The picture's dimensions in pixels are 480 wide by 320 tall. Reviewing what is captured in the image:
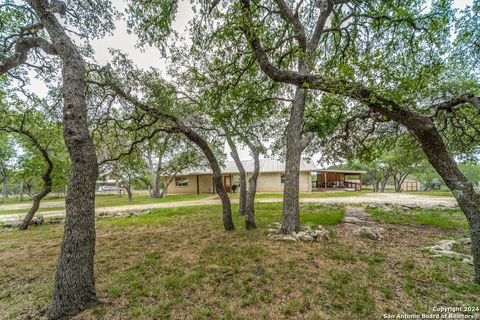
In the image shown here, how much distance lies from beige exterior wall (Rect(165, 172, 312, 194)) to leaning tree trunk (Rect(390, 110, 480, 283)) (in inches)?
740

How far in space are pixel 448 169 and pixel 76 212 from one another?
219 inches

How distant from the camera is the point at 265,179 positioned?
22891 mm

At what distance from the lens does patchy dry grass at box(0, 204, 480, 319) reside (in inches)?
104

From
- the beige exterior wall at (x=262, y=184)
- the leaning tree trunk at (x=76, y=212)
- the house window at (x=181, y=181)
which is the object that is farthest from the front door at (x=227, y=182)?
the leaning tree trunk at (x=76, y=212)

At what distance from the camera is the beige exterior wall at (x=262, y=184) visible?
21.9m

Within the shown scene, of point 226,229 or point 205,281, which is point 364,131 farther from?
point 205,281

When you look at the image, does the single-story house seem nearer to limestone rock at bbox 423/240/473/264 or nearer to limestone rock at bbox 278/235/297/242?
limestone rock at bbox 423/240/473/264

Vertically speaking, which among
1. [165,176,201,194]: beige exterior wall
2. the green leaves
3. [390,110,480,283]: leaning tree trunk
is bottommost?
[165,176,201,194]: beige exterior wall

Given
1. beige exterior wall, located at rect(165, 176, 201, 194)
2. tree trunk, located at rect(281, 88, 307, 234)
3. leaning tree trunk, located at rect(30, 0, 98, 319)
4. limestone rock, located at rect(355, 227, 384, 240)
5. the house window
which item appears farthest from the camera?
the house window

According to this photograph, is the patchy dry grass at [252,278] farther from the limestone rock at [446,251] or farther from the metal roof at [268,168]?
the metal roof at [268,168]

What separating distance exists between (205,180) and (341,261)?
22.4 metres

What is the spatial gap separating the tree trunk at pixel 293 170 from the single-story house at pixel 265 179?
15.9m

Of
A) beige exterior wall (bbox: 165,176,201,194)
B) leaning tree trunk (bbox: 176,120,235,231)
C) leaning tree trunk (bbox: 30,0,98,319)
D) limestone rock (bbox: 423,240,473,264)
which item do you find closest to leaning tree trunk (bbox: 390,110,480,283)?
limestone rock (bbox: 423,240,473,264)

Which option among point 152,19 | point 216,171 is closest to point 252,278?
point 216,171
